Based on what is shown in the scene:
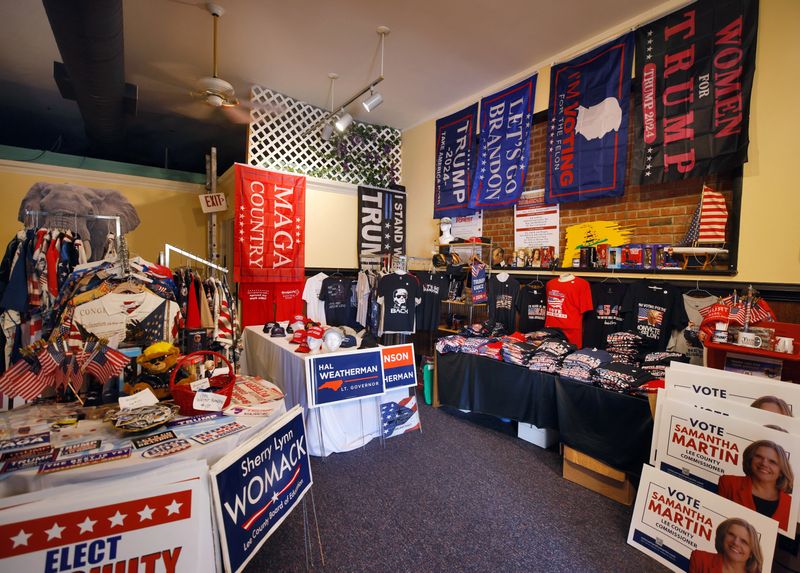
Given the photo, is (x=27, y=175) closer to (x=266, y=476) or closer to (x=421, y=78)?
(x=421, y=78)

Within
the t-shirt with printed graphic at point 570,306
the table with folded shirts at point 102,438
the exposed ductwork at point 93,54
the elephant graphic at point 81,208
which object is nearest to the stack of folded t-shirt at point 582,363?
the t-shirt with printed graphic at point 570,306

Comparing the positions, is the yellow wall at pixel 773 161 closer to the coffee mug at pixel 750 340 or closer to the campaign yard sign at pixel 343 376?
the coffee mug at pixel 750 340

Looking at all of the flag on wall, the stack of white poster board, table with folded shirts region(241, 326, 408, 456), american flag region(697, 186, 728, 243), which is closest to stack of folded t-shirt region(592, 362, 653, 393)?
the stack of white poster board

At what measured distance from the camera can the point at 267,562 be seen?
1.66m

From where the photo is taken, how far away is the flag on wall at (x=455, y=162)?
13.9 ft

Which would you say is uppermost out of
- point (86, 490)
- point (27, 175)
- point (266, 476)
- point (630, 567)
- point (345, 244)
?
point (27, 175)

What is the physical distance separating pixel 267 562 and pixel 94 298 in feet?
5.13

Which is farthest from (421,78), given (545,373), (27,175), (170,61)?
(27,175)

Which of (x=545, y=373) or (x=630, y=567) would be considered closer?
(x=630, y=567)

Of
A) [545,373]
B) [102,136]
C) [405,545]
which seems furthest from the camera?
[102,136]

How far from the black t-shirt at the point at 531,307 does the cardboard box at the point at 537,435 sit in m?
0.93

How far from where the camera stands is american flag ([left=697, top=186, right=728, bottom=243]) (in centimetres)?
241

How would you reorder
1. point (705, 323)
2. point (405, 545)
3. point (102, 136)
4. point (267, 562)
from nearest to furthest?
point (267, 562)
point (405, 545)
point (705, 323)
point (102, 136)

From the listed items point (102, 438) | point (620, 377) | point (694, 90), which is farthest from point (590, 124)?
point (102, 438)
